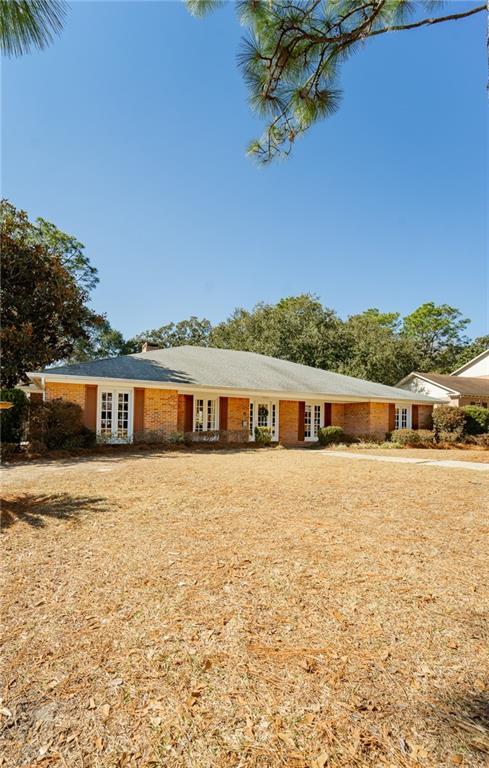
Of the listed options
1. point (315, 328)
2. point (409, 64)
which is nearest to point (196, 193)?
point (409, 64)

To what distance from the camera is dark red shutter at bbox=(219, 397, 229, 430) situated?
58.1 feet

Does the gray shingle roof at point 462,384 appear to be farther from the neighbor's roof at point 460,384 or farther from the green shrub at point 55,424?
the green shrub at point 55,424

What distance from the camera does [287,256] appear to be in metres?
23.0

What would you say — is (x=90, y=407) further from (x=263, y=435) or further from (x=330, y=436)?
(x=330, y=436)

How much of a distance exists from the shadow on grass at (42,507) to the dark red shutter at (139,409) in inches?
354

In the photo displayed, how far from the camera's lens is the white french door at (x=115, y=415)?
14945 millimetres

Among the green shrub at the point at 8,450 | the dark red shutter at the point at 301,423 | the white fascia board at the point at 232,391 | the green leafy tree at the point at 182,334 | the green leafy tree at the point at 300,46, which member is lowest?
the green shrub at the point at 8,450

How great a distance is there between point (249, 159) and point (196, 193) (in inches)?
390

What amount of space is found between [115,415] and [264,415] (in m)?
6.99

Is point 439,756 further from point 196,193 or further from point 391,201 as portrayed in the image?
point 391,201

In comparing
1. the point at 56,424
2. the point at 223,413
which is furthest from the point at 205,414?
the point at 56,424

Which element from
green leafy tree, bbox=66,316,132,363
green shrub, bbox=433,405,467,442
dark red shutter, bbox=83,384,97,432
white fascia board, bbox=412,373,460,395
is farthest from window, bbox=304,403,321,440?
green leafy tree, bbox=66,316,132,363

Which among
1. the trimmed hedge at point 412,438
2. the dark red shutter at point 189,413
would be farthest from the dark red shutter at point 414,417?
the dark red shutter at point 189,413

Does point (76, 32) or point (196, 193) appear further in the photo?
point (196, 193)
